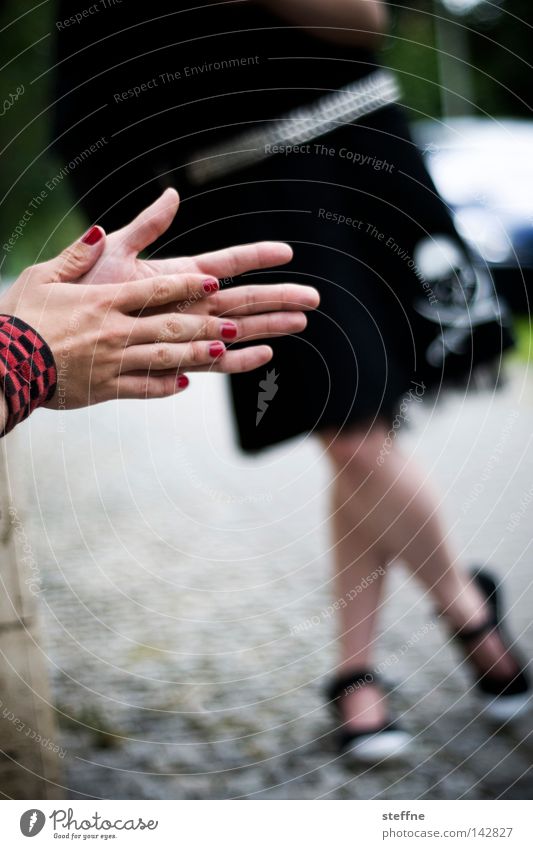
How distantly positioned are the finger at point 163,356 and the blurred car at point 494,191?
0.33 meters

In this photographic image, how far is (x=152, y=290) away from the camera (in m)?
0.55

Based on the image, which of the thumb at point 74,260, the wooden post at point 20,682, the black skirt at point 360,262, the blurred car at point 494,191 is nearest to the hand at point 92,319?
the thumb at point 74,260

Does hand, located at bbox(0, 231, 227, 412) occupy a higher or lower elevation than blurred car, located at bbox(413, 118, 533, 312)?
lower

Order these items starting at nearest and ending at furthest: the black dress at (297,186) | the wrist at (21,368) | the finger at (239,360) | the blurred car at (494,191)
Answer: the wrist at (21,368) → the finger at (239,360) → the black dress at (297,186) → the blurred car at (494,191)

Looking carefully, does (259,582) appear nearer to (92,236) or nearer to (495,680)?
(495,680)

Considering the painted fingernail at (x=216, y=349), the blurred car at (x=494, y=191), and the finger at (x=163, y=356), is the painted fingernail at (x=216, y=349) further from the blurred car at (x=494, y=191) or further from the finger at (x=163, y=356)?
the blurred car at (x=494, y=191)

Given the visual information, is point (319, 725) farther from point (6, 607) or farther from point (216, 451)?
point (216, 451)

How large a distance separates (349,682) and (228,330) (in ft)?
1.29

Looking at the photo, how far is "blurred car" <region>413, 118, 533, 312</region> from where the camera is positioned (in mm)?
948

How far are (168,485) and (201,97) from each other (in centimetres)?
114

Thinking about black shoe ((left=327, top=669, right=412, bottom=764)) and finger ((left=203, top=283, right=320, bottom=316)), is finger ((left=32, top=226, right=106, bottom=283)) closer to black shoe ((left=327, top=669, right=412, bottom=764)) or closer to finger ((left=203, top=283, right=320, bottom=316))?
finger ((left=203, top=283, right=320, bottom=316))

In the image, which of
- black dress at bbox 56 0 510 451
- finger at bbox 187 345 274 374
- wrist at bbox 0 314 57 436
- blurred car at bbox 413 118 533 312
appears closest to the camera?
wrist at bbox 0 314 57 436

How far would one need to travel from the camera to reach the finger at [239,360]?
2.02 feet

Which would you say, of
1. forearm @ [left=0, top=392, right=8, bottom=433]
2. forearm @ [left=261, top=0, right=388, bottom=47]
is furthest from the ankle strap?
forearm @ [left=261, top=0, right=388, bottom=47]
